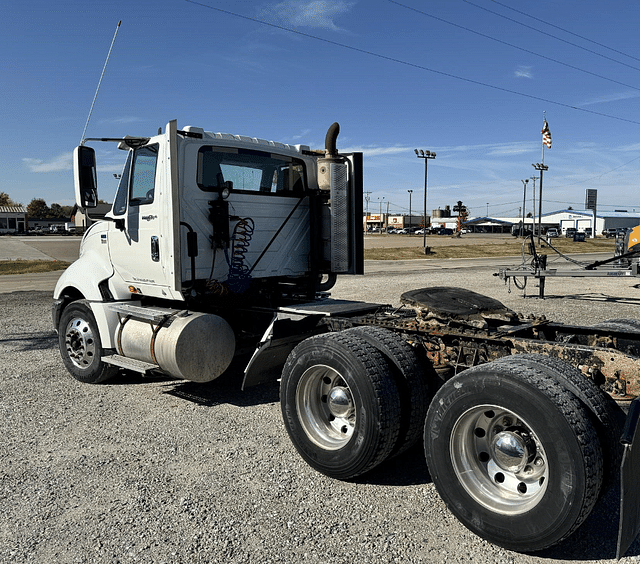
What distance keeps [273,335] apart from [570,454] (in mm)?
2980

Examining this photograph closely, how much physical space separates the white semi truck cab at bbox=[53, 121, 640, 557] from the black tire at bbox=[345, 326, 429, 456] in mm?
15

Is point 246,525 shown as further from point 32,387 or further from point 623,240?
point 623,240

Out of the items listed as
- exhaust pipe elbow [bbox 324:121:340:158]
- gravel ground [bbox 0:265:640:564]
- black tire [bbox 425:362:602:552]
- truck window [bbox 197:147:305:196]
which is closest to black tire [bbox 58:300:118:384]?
gravel ground [bbox 0:265:640:564]

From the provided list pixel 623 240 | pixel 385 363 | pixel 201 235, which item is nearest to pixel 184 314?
pixel 201 235

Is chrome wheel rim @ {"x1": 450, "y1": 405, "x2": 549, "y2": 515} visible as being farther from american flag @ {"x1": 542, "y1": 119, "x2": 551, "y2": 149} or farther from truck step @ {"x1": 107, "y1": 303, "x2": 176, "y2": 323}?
american flag @ {"x1": 542, "y1": 119, "x2": 551, "y2": 149}

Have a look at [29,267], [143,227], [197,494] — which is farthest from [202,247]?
[29,267]

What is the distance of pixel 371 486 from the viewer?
4.16 metres

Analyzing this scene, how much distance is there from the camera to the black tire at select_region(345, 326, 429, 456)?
407 centimetres

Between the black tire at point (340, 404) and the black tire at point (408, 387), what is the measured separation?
0.07m

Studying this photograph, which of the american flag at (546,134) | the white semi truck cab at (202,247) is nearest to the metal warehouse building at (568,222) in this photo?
the american flag at (546,134)

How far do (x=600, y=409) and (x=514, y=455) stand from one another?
0.57m

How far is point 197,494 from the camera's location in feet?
13.1

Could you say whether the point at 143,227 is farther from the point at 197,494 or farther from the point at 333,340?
the point at 197,494

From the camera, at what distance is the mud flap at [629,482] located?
278 cm
